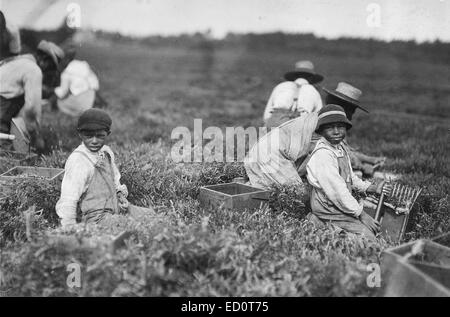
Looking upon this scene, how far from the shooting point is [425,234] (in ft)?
15.9

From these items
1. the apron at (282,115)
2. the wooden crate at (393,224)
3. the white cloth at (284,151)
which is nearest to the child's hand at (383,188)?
the wooden crate at (393,224)

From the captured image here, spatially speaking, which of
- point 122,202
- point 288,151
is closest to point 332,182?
point 288,151

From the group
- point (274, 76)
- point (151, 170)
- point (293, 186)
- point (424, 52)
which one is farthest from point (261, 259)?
point (424, 52)

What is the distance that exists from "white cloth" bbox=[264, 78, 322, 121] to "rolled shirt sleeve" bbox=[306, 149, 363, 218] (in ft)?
9.81

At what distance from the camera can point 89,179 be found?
4426 mm

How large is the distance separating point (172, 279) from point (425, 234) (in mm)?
2968

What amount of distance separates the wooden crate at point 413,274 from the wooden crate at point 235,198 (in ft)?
5.89

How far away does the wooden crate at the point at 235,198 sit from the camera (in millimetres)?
4859

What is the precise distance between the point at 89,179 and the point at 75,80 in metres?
8.55

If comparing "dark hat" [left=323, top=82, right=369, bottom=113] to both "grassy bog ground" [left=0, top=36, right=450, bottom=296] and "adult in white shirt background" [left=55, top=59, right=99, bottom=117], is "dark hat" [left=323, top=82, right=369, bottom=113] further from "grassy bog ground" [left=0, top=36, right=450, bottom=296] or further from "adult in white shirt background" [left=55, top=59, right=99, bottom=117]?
"adult in white shirt background" [left=55, top=59, right=99, bottom=117]

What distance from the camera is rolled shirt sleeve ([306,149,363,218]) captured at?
178 inches

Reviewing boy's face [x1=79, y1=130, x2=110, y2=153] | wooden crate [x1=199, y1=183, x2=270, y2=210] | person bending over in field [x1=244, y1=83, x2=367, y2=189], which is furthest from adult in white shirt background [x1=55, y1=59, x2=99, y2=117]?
boy's face [x1=79, y1=130, x2=110, y2=153]

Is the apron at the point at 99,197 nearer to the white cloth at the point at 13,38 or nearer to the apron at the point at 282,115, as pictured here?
the apron at the point at 282,115
